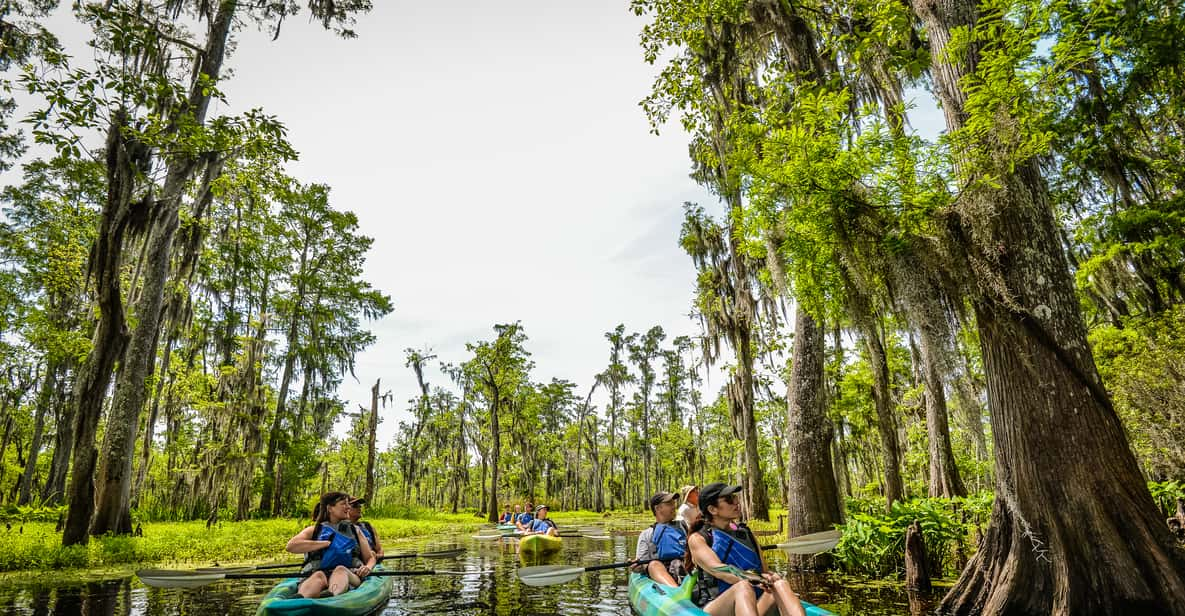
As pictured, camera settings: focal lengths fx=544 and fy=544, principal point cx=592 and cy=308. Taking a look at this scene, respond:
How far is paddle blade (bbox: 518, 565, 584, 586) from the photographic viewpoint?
7.50 meters

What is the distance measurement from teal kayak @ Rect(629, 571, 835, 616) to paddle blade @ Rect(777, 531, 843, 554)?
1447mm

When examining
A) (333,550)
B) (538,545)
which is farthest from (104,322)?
(538,545)

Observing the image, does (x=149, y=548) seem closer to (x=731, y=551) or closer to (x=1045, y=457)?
(x=731, y=551)

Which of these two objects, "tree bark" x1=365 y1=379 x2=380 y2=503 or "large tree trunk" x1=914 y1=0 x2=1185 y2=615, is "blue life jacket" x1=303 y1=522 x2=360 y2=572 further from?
"tree bark" x1=365 y1=379 x2=380 y2=503

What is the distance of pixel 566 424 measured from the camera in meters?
→ 58.6

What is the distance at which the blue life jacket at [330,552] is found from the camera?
6605 mm

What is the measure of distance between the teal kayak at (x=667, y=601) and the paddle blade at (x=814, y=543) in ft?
4.75

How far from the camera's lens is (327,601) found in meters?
5.68

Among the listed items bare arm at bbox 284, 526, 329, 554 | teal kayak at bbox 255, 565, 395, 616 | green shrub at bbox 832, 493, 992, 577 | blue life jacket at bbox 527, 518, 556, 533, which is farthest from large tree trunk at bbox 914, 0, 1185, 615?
blue life jacket at bbox 527, 518, 556, 533

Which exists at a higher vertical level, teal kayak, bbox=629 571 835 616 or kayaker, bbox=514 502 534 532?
teal kayak, bbox=629 571 835 616

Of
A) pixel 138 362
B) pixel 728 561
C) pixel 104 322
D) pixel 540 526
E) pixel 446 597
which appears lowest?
pixel 540 526

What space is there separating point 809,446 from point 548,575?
514 centimetres

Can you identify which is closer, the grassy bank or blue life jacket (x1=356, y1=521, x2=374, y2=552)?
blue life jacket (x1=356, y1=521, x2=374, y2=552)

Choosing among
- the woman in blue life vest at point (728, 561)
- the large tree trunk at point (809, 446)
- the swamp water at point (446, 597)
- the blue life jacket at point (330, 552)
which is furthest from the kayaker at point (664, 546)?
the blue life jacket at point (330, 552)
